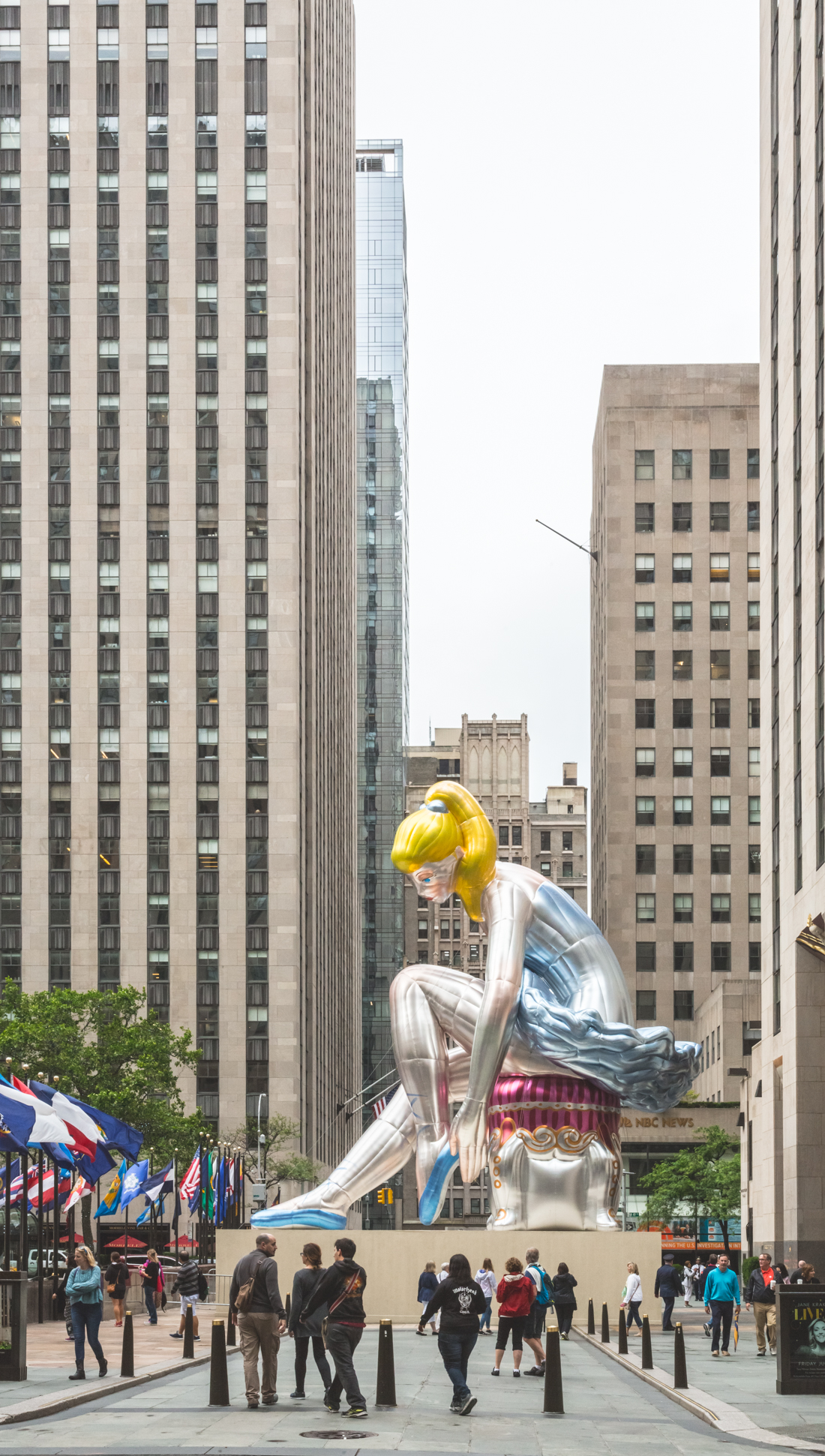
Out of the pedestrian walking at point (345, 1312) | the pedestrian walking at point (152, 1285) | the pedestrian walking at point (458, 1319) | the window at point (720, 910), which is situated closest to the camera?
the pedestrian walking at point (345, 1312)

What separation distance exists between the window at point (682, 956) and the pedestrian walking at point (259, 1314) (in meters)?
90.5

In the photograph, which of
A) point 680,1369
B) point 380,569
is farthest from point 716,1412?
point 380,569

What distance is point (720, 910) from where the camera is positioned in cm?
10944

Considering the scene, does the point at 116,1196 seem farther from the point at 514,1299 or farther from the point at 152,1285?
the point at 514,1299

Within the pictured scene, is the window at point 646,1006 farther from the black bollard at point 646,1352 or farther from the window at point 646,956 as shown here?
the black bollard at point 646,1352

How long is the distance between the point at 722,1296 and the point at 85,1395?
513 inches

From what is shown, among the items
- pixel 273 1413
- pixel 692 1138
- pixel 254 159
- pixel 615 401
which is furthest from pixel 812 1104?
pixel 615 401

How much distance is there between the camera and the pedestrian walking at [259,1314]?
19.6 metres

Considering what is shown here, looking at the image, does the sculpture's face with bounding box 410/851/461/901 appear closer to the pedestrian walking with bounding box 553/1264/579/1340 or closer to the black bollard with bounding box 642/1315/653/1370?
the pedestrian walking with bounding box 553/1264/579/1340

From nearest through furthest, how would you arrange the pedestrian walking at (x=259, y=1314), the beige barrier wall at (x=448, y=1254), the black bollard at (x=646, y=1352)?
the pedestrian walking at (x=259, y=1314) → the black bollard at (x=646, y=1352) → the beige barrier wall at (x=448, y=1254)

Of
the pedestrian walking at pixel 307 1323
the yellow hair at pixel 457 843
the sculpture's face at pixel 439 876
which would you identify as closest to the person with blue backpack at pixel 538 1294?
the pedestrian walking at pixel 307 1323

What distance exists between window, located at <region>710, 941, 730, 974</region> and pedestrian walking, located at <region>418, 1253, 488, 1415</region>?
298 feet

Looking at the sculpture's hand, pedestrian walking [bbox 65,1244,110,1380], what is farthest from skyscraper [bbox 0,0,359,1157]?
pedestrian walking [bbox 65,1244,110,1380]

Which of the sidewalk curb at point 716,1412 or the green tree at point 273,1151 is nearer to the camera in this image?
the sidewalk curb at point 716,1412
